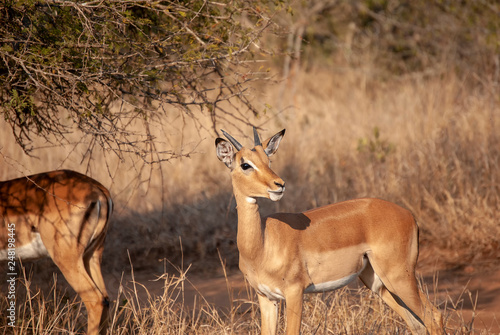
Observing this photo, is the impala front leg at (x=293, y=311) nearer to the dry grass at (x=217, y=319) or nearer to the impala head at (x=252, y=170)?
the dry grass at (x=217, y=319)

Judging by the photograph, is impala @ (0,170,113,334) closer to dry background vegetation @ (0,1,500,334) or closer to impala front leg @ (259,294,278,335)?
dry background vegetation @ (0,1,500,334)

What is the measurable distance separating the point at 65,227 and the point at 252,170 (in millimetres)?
1726

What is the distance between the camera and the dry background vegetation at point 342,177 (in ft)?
18.5

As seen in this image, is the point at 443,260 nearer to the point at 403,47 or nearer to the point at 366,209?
the point at 366,209

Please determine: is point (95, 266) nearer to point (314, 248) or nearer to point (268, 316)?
point (268, 316)

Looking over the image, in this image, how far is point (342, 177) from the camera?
319 inches

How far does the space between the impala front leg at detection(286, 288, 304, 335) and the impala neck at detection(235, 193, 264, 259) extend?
13.5 inches

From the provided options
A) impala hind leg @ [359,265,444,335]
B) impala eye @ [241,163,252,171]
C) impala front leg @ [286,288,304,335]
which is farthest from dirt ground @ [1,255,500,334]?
impala eye @ [241,163,252,171]

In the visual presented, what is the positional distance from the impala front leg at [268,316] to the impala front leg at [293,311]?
24cm

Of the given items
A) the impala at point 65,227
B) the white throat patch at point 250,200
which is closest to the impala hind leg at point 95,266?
the impala at point 65,227

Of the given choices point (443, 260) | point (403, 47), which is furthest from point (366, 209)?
point (403, 47)

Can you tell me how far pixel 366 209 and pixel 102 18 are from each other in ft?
7.47

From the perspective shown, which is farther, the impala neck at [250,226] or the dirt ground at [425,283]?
the dirt ground at [425,283]

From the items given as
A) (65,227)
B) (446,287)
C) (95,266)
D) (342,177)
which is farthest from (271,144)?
(342,177)
